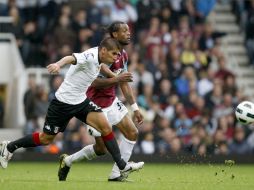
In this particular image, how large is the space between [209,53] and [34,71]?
411cm

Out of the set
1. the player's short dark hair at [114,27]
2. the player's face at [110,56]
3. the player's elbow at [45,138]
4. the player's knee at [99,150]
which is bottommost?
the player's knee at [99,150]

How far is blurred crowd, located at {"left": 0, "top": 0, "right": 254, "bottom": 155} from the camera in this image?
65.4 feet

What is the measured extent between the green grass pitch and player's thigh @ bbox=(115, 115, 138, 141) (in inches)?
23.3

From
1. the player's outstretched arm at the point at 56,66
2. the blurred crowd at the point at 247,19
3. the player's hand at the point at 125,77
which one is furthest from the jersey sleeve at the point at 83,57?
the blurred crowd at the point at 247,19

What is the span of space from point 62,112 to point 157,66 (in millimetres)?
9237

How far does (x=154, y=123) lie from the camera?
1998 cm

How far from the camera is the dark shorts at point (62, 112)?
1226cm

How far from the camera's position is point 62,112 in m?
12.3

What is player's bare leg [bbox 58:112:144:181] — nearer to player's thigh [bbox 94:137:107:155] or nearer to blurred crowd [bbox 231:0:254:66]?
player's thigh [bbox 94:137:107:155]

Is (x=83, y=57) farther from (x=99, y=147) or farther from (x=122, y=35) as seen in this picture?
(x=99, y=147)

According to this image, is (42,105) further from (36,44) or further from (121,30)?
(121,30)

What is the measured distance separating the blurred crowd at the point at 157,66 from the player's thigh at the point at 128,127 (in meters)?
6.23

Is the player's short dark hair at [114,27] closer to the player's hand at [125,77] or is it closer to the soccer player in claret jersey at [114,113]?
the soccer player in claret jersey at [114,113]

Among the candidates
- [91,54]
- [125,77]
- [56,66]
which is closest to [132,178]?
[125,77]
